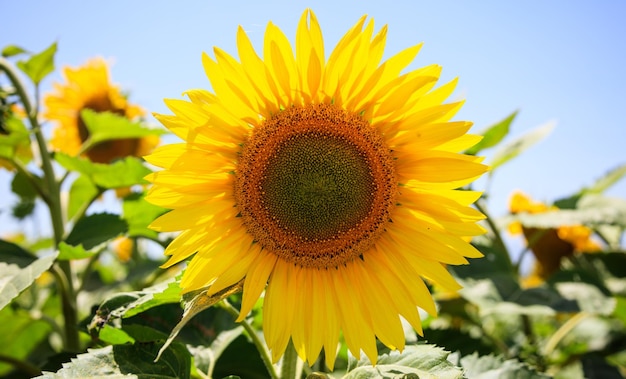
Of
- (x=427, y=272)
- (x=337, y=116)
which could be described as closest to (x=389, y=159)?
(x=337, y=116)

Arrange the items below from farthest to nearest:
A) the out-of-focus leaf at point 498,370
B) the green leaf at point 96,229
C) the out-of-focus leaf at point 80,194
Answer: the out-of-focus leaf at point 80,194 < the green leaf at point 96,229 < the out-of-focus leaf at point 498,370

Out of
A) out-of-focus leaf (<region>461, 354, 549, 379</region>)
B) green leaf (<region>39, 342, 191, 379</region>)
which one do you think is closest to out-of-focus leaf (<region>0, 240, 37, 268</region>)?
green leaf (<region>39, 342, 191, 379</region>)

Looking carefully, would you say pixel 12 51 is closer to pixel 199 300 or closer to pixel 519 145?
pixel 199 300

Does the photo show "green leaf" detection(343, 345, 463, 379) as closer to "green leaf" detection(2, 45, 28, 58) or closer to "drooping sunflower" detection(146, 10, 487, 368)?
"drooping sunflower" detection(146, 10, 487, 368)

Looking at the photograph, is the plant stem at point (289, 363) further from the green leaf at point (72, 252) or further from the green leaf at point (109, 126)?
the green leaf at point (109, 126)

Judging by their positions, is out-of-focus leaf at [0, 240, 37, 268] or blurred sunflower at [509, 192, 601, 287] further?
blurred sunflower at [509, 192, 601, 287]

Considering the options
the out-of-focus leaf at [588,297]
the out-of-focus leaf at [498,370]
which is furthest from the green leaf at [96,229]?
the out-of-focus leaf at [588,297]

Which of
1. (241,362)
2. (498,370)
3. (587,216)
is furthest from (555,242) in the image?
(241,362)
